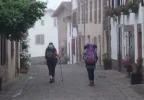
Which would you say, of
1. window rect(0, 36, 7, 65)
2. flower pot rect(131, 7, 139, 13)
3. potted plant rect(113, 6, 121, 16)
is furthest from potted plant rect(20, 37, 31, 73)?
flower pot rect(131, 7, 139, 13)

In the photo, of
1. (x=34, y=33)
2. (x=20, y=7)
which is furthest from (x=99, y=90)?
(x=34, y=33)

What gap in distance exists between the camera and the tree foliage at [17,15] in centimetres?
1630

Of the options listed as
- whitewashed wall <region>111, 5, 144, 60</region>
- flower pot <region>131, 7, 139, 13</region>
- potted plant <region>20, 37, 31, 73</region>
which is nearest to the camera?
whitewashed wall <region>111, 5, 144, 60</region>

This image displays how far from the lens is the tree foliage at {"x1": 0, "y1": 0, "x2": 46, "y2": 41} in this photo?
1630 cm

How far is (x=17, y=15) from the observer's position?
1647cm

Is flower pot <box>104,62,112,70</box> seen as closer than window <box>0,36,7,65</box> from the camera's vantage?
No

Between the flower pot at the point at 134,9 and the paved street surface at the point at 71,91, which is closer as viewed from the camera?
the paved street surface at the point at 71,91

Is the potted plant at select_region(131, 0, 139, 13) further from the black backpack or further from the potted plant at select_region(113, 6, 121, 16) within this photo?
the black backpack

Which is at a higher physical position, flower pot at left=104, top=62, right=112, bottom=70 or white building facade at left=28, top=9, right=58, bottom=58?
white building facade at left=28, top=9, right=58, bottom=58

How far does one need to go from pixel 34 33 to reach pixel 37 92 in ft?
198

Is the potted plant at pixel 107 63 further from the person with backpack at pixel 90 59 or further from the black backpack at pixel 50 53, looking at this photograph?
the person with backpack at pixel 90 59

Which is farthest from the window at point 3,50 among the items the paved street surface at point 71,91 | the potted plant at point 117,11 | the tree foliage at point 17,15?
the potted plant at point 117,11

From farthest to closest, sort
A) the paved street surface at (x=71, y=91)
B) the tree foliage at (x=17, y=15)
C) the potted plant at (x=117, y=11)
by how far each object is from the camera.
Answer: the potted plant at (x=117, y=11) < the paved street surface at (x=71, y=91) < the tree foliage at (x=17, y=15)

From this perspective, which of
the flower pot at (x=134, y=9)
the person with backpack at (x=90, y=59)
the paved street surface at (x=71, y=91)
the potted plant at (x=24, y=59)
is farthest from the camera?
the potted plant at (x=24, y=59)
